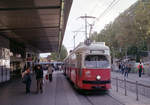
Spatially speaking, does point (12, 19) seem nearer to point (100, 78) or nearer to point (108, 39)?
point (100, 78)

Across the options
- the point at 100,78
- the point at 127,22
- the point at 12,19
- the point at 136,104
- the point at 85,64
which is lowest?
the point at 136,104

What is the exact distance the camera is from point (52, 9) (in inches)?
630

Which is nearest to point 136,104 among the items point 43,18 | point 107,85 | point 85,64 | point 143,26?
point 107,85

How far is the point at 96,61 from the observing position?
13.6 metres

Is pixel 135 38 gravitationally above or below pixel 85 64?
above

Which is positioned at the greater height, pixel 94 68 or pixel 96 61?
pixel 96 61

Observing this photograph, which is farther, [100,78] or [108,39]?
[108,39]

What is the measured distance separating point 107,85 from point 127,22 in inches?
1002

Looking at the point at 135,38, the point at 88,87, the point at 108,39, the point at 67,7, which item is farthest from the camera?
the point at 108,39

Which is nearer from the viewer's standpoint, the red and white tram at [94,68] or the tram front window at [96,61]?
the red and white tram at [94,68]

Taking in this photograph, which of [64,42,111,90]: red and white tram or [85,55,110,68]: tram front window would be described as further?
[85,55,110,68]: tram front window

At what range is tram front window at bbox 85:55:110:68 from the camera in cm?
1349

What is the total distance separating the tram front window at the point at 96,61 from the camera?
13.5m

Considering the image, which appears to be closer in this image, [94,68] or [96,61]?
[94,68]
